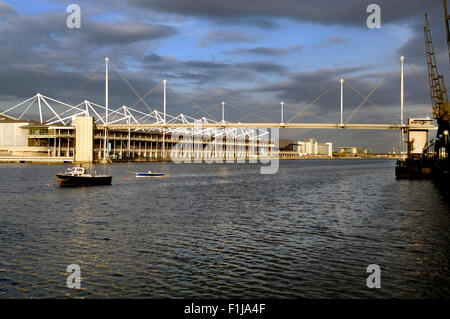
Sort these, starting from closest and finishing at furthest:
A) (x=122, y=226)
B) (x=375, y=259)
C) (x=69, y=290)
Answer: (x=69, y=290) → (x=375, y=259) → (x=122, y=226)

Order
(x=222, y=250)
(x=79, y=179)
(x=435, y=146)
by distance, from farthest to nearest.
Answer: (x=435, y=146) → (x=79, y=179) → (x=222, y=250)

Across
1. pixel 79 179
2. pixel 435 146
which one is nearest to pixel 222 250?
pixel 79 179

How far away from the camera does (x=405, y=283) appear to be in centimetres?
1445

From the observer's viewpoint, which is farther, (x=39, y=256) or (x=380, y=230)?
(x=380, y=230)

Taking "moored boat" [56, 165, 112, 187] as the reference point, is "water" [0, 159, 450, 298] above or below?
below

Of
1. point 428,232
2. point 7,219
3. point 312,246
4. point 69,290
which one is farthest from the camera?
point 7,219

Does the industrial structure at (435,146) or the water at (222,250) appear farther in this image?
the industrial structure at (435,146)

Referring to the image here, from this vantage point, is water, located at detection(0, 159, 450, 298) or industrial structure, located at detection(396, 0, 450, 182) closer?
water, located at detection(0, 159, 450, 298)

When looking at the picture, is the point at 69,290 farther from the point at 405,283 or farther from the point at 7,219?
the point at 7,219

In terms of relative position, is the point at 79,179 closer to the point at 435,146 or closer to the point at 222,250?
the point at 222,250

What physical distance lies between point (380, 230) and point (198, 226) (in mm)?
10786

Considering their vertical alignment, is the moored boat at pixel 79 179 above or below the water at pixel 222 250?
above

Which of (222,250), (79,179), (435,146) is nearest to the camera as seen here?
(222,250)
